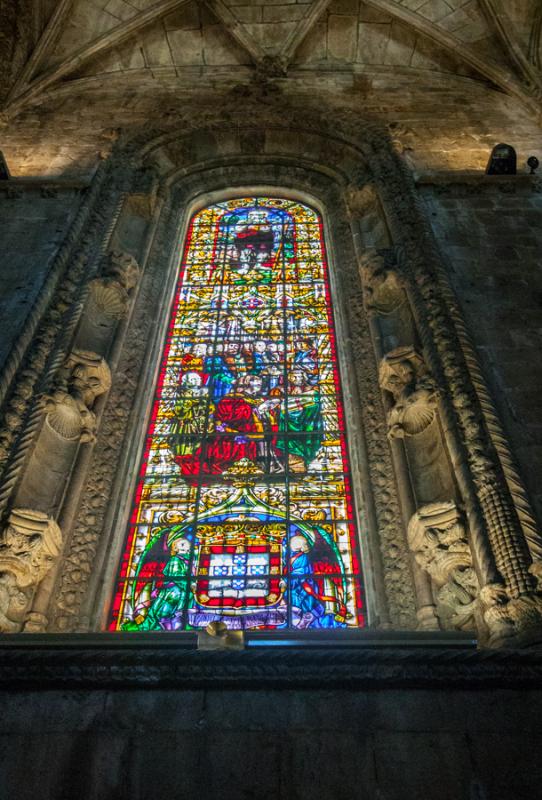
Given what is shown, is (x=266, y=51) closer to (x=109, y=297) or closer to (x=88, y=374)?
(x=109, y=297)

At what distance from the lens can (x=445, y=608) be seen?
4.86 meters

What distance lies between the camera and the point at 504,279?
7324 millimetres

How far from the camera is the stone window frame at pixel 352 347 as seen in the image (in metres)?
4.88

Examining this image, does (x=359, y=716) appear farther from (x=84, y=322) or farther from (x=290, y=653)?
(x=84, y=322)

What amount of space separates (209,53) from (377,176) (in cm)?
563

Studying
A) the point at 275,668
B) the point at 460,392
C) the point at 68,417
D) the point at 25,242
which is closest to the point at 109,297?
the point at 25,242

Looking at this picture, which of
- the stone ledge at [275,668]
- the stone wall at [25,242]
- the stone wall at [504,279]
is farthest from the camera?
the stone wall at [25,242]

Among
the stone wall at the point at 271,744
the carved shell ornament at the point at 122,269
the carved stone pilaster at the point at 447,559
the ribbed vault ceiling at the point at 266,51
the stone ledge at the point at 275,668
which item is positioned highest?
the ribbed vault ceiling at the point at 266,51

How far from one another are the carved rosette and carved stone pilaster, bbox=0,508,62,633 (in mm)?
2861

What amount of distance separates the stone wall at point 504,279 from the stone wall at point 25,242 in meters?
4.22

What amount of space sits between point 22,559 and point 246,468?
6.76 ft

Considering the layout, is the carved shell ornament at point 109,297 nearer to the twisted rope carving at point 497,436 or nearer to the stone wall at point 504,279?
the twisted rope carving at point 497,436

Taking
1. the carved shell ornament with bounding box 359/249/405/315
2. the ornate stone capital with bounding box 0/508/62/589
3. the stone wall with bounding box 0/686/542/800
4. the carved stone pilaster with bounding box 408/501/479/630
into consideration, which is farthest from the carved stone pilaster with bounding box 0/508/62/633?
the carved shell ornament with bounding box 359/249/405/315

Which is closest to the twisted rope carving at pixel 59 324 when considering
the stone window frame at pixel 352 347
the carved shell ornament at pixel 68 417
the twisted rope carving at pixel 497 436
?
the stone window frame at pixel 352 347
